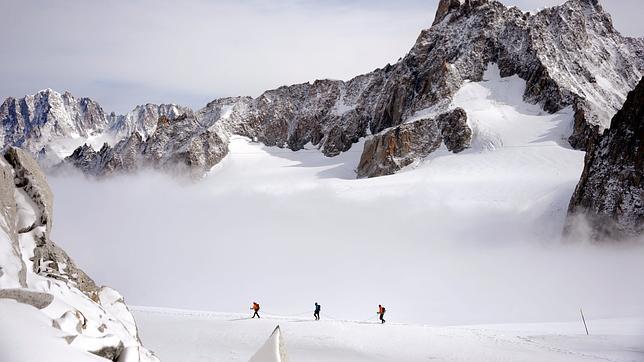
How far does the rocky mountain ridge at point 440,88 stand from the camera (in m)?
88.9

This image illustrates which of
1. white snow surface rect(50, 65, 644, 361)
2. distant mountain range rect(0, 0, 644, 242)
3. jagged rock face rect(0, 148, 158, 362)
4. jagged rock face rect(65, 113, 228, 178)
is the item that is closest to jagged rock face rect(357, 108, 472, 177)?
distant mountain range rect(0, 0, 644, 242)

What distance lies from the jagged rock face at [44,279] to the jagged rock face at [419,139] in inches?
2940

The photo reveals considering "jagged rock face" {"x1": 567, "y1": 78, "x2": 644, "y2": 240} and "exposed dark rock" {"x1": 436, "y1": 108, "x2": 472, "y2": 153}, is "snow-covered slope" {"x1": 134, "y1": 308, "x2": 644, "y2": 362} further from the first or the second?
"exposed dark rock" {"x1": 436, "y1": 108, "x2": 472, "y2": 153}

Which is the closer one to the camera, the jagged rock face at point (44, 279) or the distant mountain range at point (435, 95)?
the jagged rock face at point (44, 279)

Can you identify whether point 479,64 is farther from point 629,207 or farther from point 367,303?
point 367,303

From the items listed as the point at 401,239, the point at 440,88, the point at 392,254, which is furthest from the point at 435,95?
the point at 392,254

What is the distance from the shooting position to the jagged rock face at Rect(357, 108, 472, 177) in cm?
8269

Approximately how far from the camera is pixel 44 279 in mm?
10734

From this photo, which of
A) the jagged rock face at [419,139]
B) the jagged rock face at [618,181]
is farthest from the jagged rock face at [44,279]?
the jagged rock face at [419,139]

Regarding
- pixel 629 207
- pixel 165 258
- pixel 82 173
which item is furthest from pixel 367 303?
pixel 82 173

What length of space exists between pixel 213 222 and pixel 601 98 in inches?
3129

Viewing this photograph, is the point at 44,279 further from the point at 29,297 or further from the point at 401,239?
the point at 401,239

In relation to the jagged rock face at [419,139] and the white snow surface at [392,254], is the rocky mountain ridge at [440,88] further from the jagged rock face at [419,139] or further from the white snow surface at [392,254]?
the white snow surface at [392,254]

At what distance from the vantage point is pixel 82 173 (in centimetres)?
15962
